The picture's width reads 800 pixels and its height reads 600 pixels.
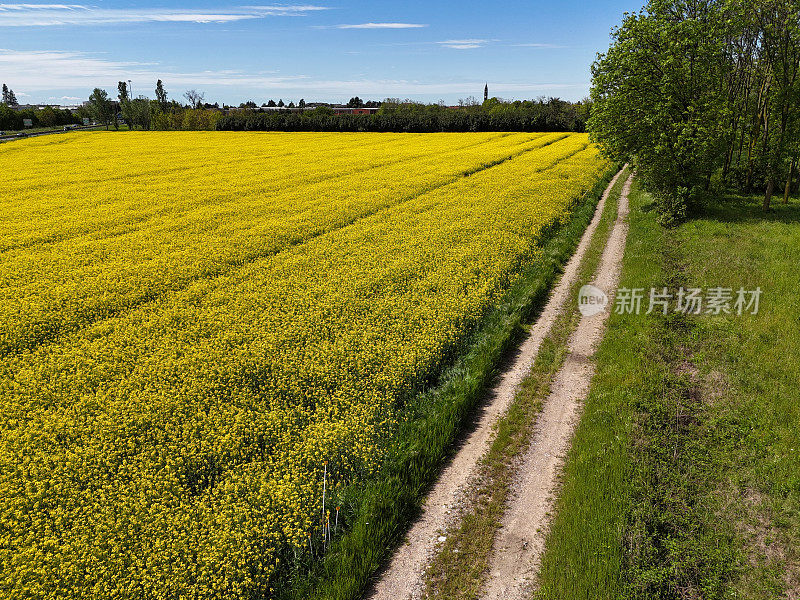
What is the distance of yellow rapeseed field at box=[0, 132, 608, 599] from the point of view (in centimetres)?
699

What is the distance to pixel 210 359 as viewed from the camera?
11523mm

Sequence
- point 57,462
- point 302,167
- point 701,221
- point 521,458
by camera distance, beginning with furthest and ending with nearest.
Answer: point 302,167 < point 701,221 < point 521,458 < point 57,462

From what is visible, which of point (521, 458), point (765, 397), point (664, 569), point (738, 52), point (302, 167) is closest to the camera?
point (664, 569)

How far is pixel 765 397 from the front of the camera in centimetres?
1005

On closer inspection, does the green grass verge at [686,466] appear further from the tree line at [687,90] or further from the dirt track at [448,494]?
the tree line at [687,90]

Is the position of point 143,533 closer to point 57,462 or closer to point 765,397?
point 57,462

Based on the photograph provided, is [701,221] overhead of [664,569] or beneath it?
overhead

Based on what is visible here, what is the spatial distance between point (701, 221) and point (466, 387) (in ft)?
61.0

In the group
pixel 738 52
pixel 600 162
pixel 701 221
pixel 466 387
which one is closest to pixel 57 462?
pixel 466 387

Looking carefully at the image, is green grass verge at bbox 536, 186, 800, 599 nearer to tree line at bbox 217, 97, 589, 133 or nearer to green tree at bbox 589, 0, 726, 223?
green tree at bbox 589, 0, 726, 223

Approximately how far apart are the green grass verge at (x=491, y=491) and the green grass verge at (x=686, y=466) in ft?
2.94

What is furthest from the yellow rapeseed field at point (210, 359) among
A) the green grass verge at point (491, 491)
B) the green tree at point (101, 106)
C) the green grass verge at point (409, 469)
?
the green tree at point (101, 106)

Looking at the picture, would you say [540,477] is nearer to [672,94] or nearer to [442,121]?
[672,94]

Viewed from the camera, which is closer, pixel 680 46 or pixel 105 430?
pixel 105 430
